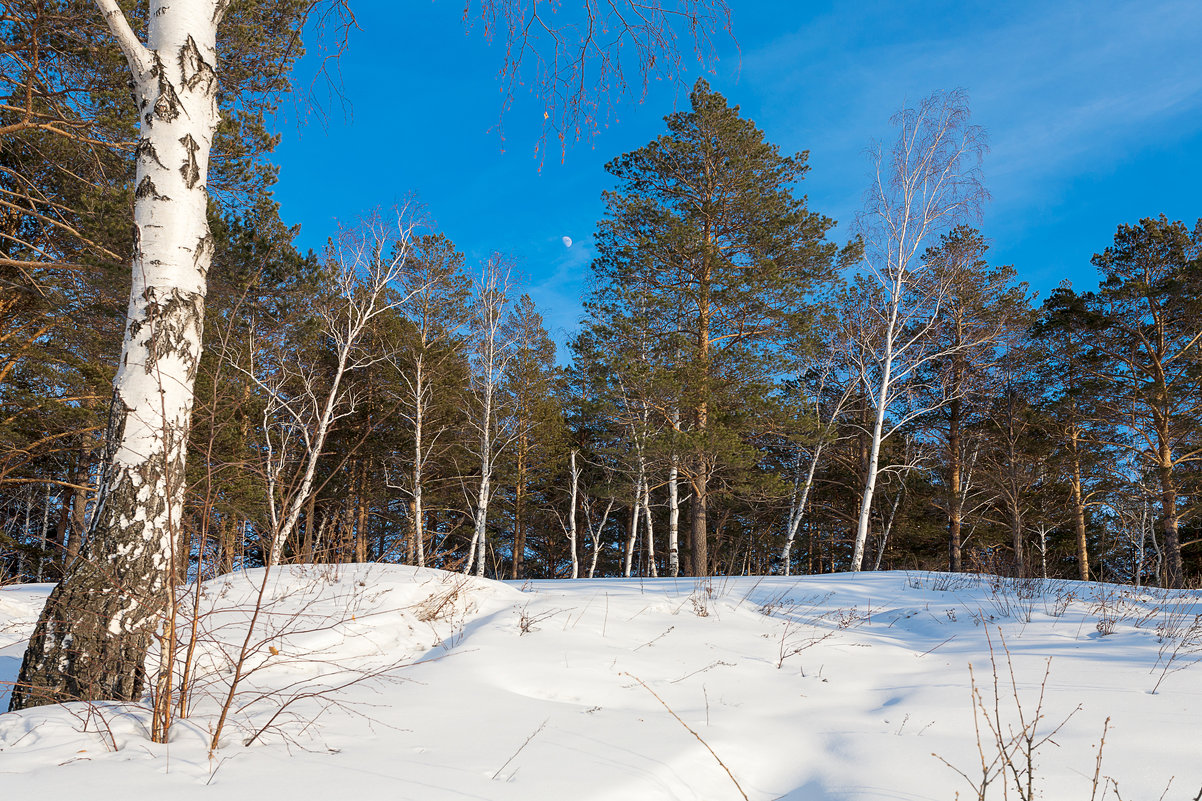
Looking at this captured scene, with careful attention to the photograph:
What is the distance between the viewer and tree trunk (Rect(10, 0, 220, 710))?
2.48m

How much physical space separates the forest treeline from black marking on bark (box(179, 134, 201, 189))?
13.7ft

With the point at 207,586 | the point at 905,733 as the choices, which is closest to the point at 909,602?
the point at 905,733

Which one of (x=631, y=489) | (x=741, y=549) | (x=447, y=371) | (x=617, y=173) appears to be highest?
(x=617, y=173)

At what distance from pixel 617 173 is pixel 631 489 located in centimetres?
749

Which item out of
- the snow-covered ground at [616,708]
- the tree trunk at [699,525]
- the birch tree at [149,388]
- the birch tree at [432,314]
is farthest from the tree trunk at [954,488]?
the birch tree at [149,388]

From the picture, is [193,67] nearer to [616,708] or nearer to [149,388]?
[149,388]

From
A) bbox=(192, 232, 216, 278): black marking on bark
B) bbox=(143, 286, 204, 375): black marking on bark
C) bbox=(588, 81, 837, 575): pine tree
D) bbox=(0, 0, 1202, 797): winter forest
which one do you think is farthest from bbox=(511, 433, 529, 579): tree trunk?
bbox=(143, 286, 204, 375): black marking on bark

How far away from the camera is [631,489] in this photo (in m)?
14.9

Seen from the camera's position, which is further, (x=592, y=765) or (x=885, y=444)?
A: (x=885, y=444)

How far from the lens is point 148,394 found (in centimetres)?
271

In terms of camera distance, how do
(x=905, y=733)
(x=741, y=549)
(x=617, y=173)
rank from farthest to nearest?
1. (x=741, y=549)
2. (x=617, y=173)
3. (x=905, y=733)

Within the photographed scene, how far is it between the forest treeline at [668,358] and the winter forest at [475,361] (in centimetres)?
8

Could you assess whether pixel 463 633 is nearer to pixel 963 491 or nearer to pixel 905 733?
pixel 905 733

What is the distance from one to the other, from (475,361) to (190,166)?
14098 mm
